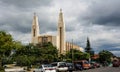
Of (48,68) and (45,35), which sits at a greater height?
(45,35)

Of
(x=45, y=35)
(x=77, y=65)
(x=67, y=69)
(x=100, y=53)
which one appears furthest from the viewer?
(x=45, y=35)

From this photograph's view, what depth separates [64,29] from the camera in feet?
652

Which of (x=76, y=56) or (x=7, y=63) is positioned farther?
(x=76, y=56)

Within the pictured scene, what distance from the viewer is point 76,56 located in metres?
148

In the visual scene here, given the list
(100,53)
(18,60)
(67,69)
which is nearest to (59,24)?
(100,53)

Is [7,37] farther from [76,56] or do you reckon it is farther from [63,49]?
[63,49]

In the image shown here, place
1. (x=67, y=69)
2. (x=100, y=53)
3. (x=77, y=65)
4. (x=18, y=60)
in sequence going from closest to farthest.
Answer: (x=67, y=69), (x=77, y=65), (x=18, y=60), (x=100, y=53)

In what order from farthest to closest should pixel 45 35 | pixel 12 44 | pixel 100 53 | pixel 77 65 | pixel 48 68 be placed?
pixel 45 35 → pixel 100 53 → pixel 12 44 → pixel 77 65 → pixel 48 68

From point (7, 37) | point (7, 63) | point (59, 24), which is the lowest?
point (7, 63)

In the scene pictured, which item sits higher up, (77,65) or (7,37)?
(7,37)

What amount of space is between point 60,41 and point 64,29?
328 inches

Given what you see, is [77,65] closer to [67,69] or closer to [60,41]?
[67,69]

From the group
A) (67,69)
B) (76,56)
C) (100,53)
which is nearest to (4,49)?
(67,69)

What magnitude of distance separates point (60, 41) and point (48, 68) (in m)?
158
